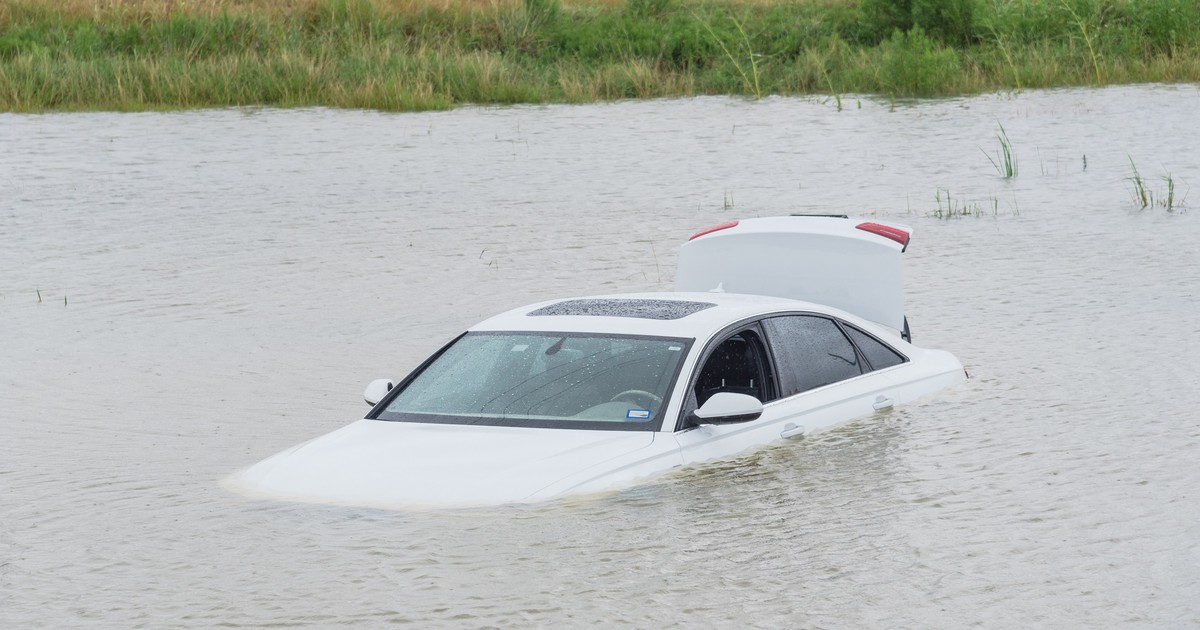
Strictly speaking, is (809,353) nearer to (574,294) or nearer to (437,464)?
(437,464)

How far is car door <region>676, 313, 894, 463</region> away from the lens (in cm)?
789

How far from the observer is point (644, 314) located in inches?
333

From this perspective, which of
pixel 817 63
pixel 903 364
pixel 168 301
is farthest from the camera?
pixel 817 63

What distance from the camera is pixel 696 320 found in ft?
27.3

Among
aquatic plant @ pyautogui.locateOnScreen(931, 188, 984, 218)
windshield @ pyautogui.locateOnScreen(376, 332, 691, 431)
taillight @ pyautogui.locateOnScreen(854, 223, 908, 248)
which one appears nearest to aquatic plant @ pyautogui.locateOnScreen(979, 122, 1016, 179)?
aquatic plant @ pyautogui.locateOnScreen(931, 188, 984, 218)

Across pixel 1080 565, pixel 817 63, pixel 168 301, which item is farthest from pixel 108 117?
pixel 1080 565

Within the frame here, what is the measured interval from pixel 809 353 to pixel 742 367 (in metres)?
0.59

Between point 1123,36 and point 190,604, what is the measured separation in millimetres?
30989

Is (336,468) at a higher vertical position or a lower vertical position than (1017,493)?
higher

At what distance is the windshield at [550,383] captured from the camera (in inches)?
306

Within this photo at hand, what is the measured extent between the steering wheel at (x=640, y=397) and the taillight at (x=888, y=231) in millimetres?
3176

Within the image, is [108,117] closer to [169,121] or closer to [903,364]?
[169,121]

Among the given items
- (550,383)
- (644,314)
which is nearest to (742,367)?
(644,314)

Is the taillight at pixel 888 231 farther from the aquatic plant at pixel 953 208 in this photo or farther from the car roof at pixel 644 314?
the aquatic plant at pixel 953 208
